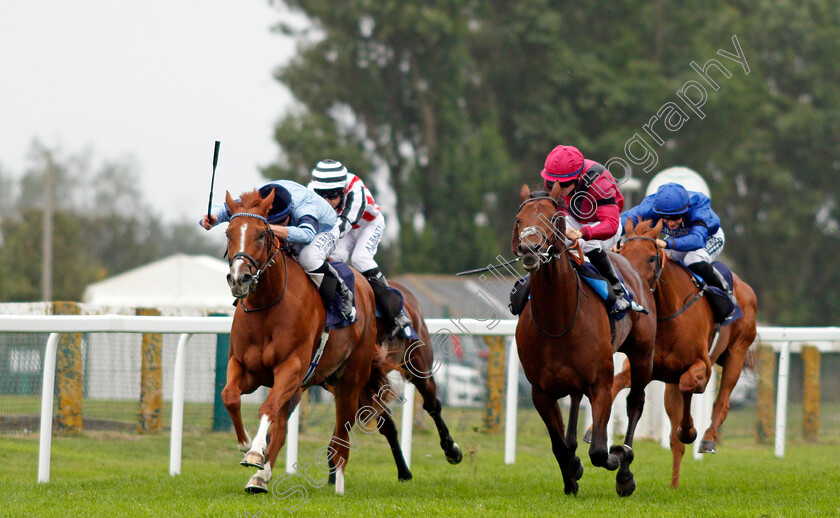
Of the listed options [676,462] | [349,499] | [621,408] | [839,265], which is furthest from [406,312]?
[839,265]

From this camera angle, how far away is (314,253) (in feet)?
21.1

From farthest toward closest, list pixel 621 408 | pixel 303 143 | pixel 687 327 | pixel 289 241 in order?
pixel 303 143 < pixel 621 408 < pixel 687 327 < pixel 289 241

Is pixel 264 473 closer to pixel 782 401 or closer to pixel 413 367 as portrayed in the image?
pixel 413 367

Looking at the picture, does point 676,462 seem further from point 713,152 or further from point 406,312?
point 713,152

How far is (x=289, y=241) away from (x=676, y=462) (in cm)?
316

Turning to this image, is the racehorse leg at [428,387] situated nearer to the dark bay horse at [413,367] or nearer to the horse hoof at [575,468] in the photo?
the dark bay horse at [413,367]

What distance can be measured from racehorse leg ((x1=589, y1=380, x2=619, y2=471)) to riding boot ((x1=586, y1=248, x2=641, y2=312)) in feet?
1.55

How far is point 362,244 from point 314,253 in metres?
1.09

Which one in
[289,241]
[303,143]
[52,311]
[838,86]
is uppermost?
[838,86]

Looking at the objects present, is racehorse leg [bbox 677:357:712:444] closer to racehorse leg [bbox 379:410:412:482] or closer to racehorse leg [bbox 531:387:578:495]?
racehorse leg [bbox 531:387:578:495]

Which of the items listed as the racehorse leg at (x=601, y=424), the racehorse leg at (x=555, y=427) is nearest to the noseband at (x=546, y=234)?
the racehorse leg at (x=601, y=424)

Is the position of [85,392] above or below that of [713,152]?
below

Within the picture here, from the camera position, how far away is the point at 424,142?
2883 cm

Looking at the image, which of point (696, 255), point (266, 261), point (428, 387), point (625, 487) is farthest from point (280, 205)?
point (696, 255)
